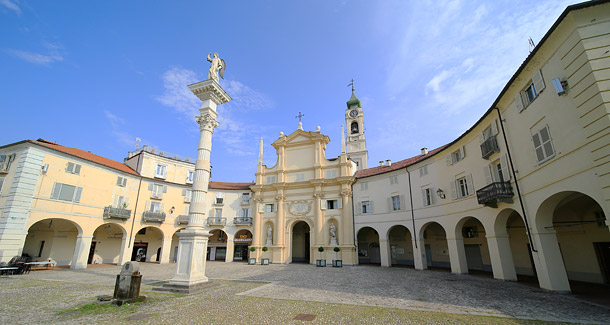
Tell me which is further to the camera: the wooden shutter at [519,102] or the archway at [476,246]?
the archway at [476,246]

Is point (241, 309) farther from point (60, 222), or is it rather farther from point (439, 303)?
point (60, 222)

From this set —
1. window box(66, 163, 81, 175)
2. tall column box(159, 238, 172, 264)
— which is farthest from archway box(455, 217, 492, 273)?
window box(66, 163, 81, 175)

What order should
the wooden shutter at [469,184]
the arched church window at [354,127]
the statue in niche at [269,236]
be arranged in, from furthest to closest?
the arched church window at [354,127] < the statue in niche at [269,236] < the wooden shutter at [469,184]

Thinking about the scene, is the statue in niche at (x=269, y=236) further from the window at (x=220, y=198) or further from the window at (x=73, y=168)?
the window at (x=73, y=168)

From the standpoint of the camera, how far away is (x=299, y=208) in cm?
3231

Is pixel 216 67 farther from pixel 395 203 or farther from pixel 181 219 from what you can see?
pixel 181 219

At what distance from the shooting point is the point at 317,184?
31750mm

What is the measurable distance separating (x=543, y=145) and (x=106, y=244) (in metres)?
38.9

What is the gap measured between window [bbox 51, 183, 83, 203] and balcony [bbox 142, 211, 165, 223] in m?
6.65

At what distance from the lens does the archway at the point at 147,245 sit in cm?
3178

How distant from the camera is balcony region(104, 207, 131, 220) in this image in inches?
1001

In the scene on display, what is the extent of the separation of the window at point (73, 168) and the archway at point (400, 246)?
104ft

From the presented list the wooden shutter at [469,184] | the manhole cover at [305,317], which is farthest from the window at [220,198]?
the manhole cover at [305,317]

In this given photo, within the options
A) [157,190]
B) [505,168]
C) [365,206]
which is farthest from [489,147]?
[157,190]
